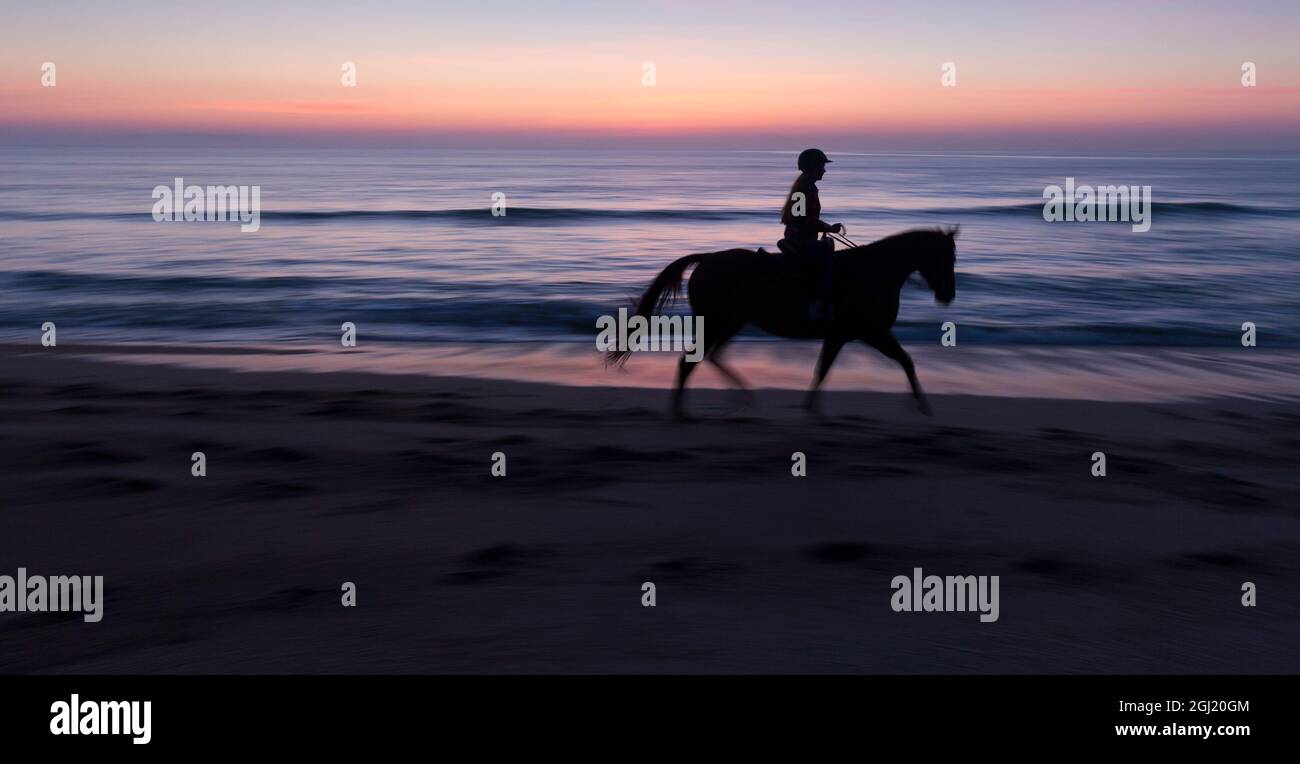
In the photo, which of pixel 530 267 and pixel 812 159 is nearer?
pixel 812 159

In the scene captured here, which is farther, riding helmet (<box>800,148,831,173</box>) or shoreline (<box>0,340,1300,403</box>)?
shoreline (<box>0,340,1300,403</box>)

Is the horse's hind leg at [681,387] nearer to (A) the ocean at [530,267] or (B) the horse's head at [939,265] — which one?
(B) the horse's head at [939,265]

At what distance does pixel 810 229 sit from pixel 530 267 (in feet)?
48.9

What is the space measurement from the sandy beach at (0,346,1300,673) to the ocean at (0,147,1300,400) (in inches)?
220

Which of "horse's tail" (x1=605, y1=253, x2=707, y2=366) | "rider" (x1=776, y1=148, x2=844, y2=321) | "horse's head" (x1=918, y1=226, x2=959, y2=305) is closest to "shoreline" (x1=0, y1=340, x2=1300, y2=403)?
"horse's tail" (x1=605, y1=253, x2=707, y2=366)

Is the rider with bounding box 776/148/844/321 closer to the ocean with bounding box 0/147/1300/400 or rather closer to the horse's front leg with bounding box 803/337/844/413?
the horse's front leg with bounding box 803/337/844/413

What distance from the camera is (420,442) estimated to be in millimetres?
6914

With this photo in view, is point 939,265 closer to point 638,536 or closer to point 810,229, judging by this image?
point 810,229

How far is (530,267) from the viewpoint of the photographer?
2164cm

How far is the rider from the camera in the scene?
23.6ft

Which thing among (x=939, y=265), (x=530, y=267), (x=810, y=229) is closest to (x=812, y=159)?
(x=810, y=229)

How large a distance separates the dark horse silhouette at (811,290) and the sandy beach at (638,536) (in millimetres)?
730

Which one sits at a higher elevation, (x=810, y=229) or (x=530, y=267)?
(x=530, y=267)

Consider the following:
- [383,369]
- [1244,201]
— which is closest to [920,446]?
[383,369]
